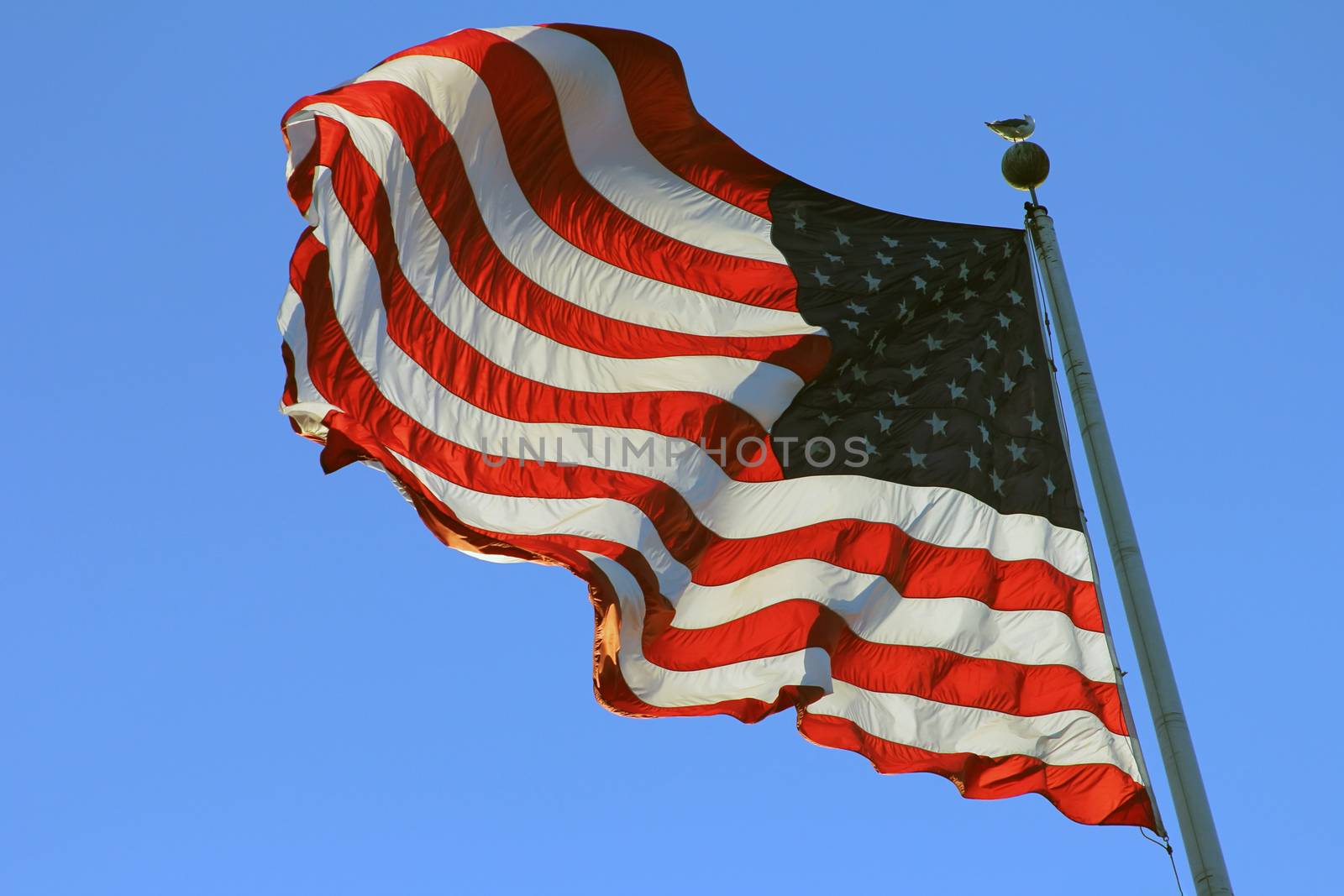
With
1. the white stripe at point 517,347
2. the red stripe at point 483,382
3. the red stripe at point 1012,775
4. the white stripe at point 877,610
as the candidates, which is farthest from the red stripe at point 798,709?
the white stripe at point 517,347

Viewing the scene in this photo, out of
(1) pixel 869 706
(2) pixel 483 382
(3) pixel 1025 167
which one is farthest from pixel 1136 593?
(2) pixel 483 382

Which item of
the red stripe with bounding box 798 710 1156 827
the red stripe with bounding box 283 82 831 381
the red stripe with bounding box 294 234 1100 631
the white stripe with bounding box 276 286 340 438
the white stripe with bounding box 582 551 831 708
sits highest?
the red stripe with bounding box 283 82 831 381

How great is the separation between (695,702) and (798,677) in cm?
76

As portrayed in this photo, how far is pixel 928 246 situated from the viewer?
14.0m

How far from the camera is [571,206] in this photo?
14453 millimetres

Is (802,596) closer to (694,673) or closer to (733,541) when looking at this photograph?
(733,541)

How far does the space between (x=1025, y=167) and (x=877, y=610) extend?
3.47m

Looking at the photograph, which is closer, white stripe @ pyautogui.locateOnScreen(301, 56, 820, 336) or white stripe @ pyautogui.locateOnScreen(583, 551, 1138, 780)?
white stripe @ pyautogui.locateOnScreen(583, 551, 1138, 780)

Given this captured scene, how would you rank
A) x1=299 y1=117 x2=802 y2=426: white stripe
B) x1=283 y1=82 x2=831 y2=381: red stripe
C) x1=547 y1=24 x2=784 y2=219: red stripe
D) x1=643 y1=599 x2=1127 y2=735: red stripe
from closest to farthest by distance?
x1=643 y1=599 x2=1127 y2=735: red stripe
x1=299 y1=117 x2=802 y2=426: white stripe
x1=283 y1=82 x2=831 y2=381: red stripe
x1=547 y1=24 x2=784 y2=219: red stripe

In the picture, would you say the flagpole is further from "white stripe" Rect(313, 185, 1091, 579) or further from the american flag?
"white stripe" Rect(313, 185, 1091, 579)

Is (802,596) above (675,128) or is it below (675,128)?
below

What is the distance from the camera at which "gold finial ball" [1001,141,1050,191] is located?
541 inches

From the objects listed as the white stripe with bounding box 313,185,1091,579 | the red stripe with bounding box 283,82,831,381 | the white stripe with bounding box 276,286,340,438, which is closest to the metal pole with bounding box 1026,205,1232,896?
the white stripe with bounding box 313,185,1091,579

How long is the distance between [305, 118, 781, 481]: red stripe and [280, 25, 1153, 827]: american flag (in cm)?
2
